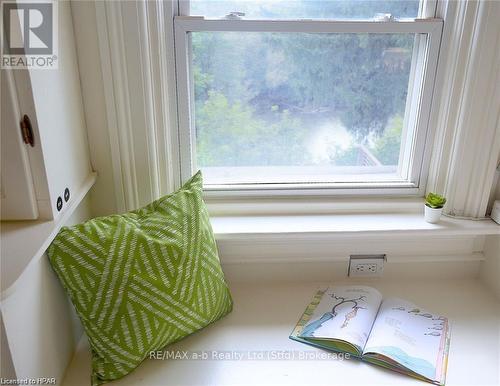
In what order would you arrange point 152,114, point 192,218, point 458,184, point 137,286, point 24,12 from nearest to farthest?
1. point 24,12
2. point 137,286
3. point 192,218
4. point 152,114
5. point 458,184

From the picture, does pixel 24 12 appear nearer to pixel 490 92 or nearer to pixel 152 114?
pixel 152 114

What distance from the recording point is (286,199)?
138cm

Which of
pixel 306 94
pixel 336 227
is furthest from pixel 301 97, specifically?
pixel 336 227

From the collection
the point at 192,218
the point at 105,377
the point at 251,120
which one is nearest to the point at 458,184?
the point at 251,120

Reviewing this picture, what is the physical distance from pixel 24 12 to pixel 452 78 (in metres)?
1.07

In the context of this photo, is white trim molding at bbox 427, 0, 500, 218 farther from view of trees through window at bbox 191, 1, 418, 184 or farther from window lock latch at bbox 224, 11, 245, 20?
window lock latch at bbox 224, 11, 245, 20

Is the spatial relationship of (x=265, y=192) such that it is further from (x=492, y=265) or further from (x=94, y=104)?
(x=492, y=265)

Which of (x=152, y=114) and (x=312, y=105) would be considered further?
(x=312, y=105)

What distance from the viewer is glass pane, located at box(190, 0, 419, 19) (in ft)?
3.89

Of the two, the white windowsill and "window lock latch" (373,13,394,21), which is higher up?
"window lock latch" (373,13,394,21)

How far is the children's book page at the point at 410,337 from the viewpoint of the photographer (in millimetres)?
1023

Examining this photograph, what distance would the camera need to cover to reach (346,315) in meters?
1.15
